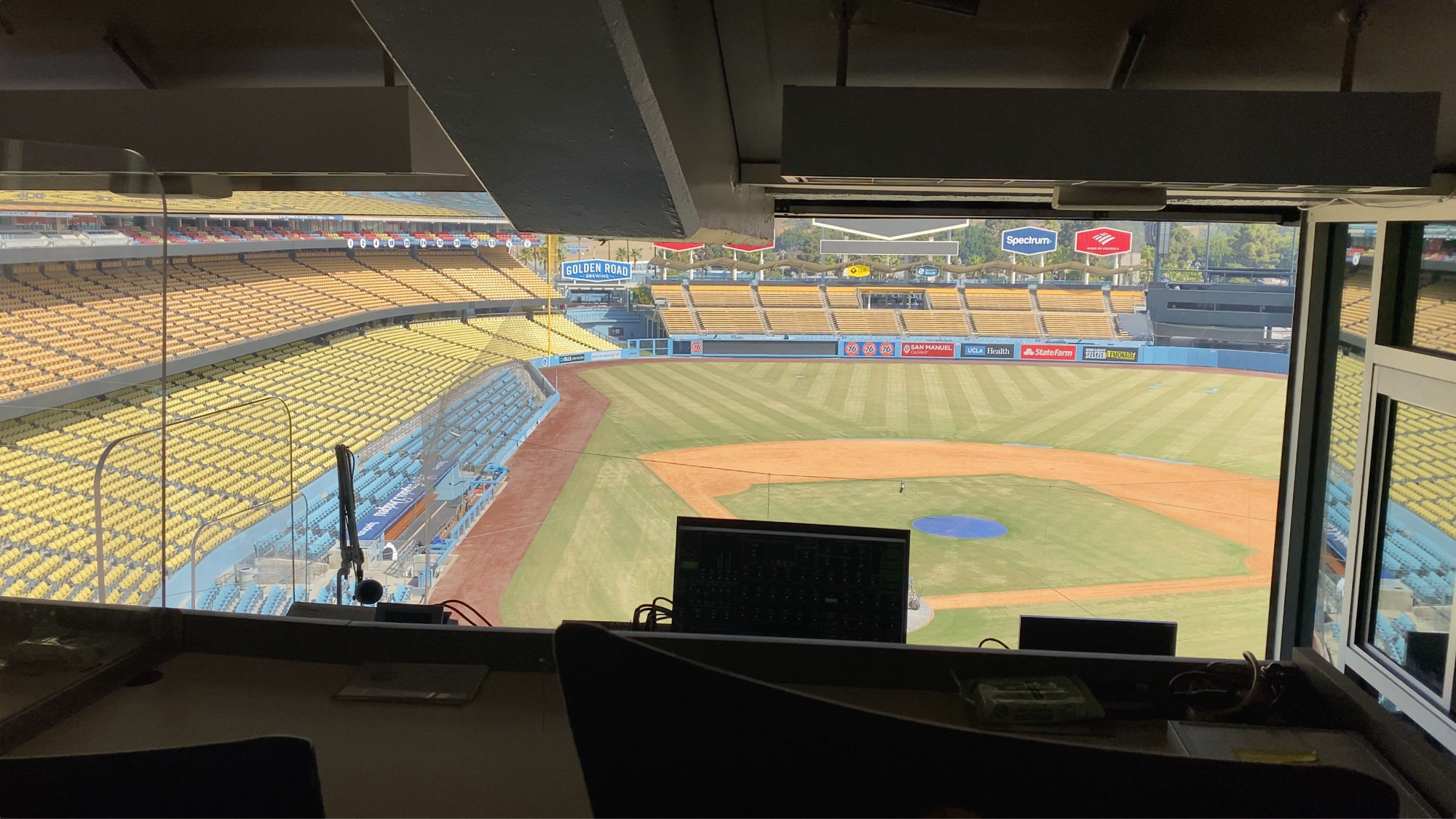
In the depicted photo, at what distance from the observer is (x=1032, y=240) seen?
2098 centimetres

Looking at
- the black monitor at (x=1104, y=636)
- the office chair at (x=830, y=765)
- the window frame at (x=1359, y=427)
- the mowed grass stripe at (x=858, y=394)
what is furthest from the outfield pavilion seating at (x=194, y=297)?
the mowed grass stripe at (x=858, y=394)

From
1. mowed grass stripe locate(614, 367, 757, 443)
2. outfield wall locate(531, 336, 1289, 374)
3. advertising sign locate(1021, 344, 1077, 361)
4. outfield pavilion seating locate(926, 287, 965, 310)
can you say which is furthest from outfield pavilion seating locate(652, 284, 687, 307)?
advertising sign locate(1021, 344, 1077, 361)

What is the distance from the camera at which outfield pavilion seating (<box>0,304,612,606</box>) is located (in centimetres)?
153

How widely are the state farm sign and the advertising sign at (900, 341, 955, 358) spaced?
226 inches

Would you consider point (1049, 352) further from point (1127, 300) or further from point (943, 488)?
point (943, 488)

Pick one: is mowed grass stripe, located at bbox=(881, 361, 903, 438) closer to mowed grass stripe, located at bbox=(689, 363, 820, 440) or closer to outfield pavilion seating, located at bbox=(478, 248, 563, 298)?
mowed grass stripe, located at bbox=(689, 363, 820, 440)

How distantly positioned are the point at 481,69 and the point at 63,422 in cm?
108

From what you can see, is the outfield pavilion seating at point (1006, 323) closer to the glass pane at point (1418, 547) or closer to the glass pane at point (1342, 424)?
the glass pane at point (1342, 424)

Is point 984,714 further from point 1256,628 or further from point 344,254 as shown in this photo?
point 344,254

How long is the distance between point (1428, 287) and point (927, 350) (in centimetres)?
2300

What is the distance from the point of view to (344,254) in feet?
72.4

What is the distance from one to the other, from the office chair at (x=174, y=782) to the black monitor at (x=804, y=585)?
40.4 inches

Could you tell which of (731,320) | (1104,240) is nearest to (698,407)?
(731,320)

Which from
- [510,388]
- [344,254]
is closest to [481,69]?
[510,388]
